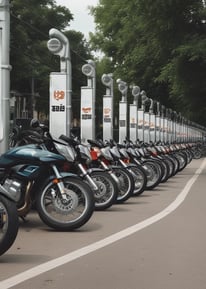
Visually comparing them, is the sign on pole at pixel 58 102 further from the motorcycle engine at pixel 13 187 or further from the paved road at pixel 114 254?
the motorcycle engine at pixel 13 187

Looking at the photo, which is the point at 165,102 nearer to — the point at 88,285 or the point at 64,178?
the point at 64,178

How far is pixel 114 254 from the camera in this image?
22.2 ft

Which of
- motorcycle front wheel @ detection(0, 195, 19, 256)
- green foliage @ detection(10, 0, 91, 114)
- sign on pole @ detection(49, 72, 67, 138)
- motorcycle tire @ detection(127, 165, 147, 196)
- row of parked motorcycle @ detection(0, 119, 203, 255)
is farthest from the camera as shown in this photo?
green foliage @ detection(10, 0, 91, 114)

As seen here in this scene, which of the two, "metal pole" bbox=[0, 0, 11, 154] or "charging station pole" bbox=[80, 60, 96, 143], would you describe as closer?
"metal pole" bbox=[0, 0, 11, 154]

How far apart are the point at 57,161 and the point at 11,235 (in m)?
2.06

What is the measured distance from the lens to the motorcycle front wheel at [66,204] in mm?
8133

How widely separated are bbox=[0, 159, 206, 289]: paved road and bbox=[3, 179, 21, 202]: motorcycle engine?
1.73ft

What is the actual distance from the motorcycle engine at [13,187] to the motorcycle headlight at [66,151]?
1.12 m

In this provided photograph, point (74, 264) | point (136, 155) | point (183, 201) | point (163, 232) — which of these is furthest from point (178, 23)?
point (74, 264)

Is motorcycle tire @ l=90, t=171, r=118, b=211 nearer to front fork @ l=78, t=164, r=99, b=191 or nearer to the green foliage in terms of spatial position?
front fork @ l=78, t=164, r=99, b=191

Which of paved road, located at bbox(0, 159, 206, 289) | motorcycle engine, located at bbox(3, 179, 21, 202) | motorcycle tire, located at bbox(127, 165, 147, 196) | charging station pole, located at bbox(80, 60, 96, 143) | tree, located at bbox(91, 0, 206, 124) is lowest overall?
paved road, located at bbox(0, 159, 206, 289)

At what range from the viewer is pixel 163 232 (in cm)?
830

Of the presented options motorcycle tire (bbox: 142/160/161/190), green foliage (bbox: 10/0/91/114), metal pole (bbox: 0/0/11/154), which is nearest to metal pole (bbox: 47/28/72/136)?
motorcycle tire (bbox: 142/160/161/190)

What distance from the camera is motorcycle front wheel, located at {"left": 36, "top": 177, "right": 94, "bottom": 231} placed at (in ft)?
26.7
